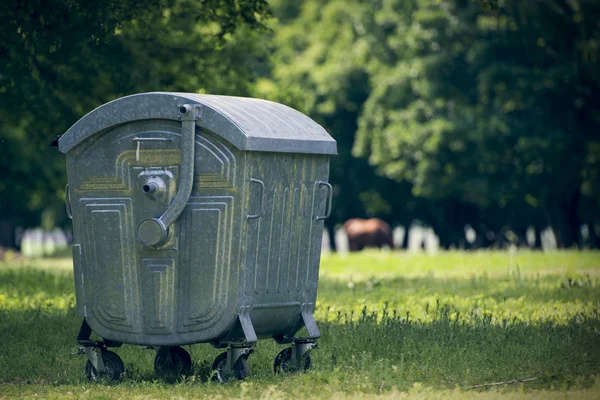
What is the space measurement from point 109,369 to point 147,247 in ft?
3.69

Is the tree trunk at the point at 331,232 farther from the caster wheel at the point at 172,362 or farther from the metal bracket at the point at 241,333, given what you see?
the metal bracket at the point at 241,333

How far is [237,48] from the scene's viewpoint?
1698cm

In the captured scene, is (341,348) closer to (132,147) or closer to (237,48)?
(132,147)

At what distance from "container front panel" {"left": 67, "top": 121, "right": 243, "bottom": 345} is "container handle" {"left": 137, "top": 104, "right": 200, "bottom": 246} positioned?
0.09 metres

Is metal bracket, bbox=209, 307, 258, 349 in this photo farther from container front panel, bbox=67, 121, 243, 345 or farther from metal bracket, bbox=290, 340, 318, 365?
metal bracket, bbox=290, 340, 318, 365

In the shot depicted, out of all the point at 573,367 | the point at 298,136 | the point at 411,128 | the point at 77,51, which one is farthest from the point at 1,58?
the point at 411,128

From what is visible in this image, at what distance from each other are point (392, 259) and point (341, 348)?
13765 millimetres

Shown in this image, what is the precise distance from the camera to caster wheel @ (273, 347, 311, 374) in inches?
350

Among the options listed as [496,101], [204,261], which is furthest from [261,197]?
[496,101]

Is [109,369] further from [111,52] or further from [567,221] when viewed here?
[567,221]

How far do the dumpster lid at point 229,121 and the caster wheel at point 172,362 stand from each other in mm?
1787

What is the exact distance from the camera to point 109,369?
29.3ft

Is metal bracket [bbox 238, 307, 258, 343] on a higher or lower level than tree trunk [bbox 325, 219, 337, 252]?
higher

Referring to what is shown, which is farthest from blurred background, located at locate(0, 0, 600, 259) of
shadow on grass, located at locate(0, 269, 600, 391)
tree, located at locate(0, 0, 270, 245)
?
shadow on grass, located at locate(0, 269, 600, 391)
